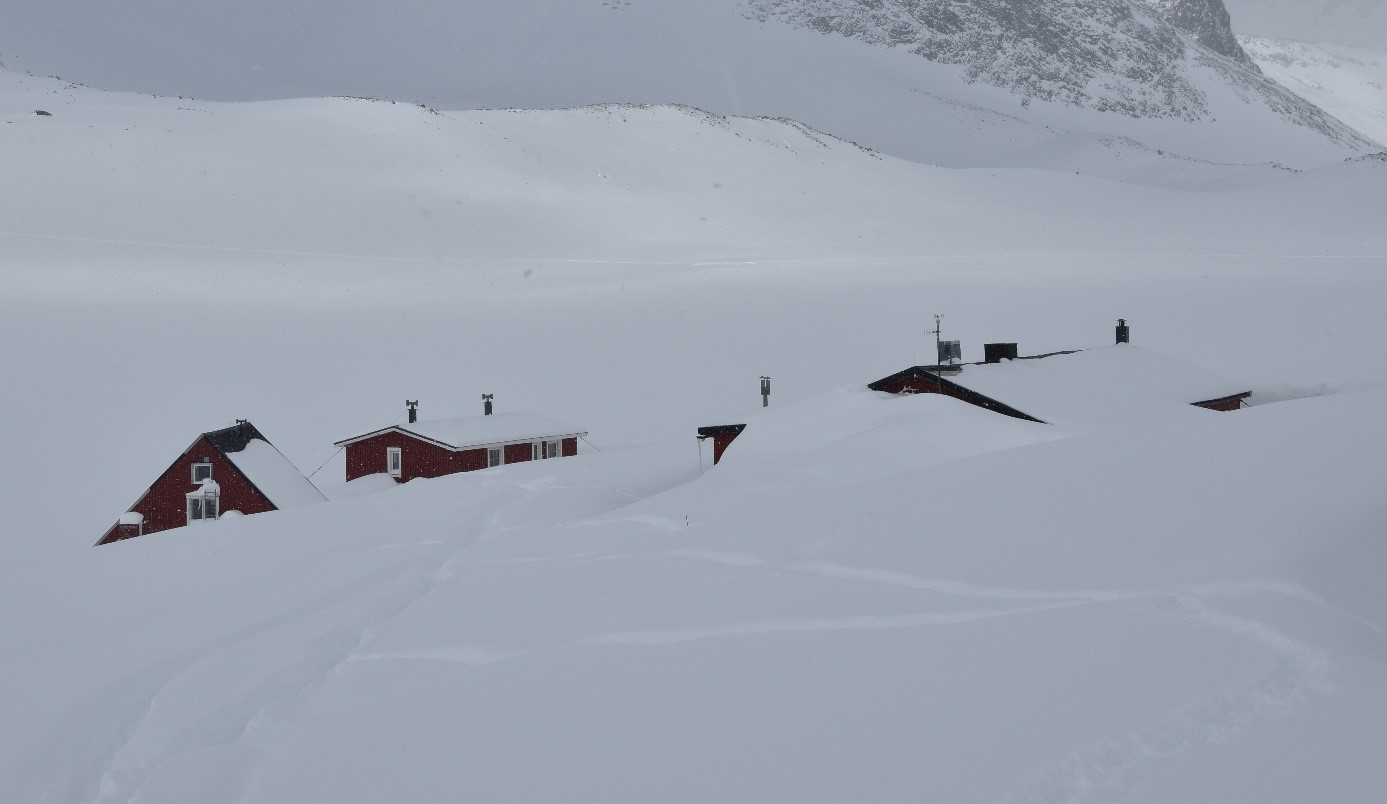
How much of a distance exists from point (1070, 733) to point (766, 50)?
18488cm

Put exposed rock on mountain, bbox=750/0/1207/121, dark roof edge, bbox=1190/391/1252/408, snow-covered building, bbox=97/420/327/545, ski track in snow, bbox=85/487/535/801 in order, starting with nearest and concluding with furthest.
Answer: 1. ski track in snow, bbox=85/487/535/801
2. snow-covered building, bbox=97/420/327/545
3. dark roof edge, bbox=1190/391/1252/408
4. exposed rock on mountain, bbox=750/0/1207/121

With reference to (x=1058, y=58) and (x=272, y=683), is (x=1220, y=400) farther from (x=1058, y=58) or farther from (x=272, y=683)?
(x=1058, y=58)

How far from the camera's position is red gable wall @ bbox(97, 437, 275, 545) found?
25.3 metres

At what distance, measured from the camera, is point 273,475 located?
85.1 ft

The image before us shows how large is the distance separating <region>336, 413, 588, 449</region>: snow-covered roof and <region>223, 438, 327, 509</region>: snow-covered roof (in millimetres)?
4642

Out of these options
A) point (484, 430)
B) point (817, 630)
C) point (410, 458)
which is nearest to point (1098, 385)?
point (484, 430)

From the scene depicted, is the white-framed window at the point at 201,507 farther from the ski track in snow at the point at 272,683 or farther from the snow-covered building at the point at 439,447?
the ski track in snow at the point at 272,683

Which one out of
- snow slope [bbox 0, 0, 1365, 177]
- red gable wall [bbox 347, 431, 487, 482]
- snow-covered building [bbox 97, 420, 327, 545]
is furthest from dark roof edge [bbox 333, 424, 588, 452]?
snow slope [bbox 0, 0, 1365, 177]

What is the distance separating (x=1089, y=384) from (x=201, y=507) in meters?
20.0

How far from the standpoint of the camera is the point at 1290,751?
629cm

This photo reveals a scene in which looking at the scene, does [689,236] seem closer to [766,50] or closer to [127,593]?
[127,593]

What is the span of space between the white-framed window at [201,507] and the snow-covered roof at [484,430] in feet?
21.6

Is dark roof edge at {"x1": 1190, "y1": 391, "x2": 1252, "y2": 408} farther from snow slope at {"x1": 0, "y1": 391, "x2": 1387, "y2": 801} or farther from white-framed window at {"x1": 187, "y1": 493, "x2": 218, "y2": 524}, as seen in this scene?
white-framed window at {"x1": 187, "y1": 493, "x2": 218, "y2": 524}

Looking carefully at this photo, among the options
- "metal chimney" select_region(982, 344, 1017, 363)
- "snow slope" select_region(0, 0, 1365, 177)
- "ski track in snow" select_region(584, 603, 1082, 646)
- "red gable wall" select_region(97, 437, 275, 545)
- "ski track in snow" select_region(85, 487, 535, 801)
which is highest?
"snow slope" select_region(0, 0, 1365, 177)
